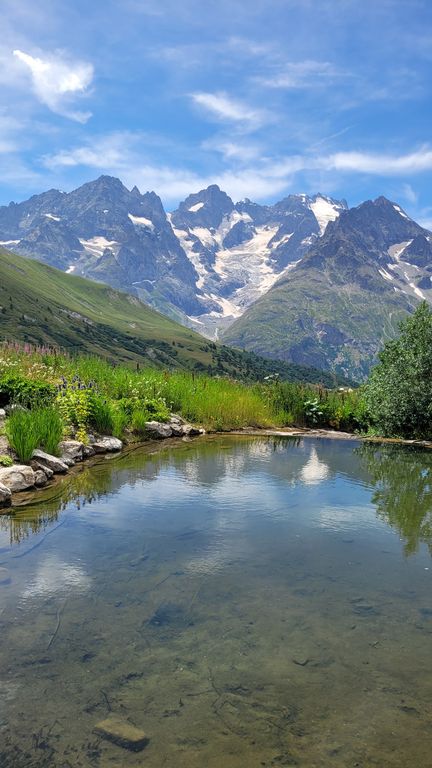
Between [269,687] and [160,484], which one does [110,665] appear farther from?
[160,484]

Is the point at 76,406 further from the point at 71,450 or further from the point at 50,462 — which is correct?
the point at 50,462

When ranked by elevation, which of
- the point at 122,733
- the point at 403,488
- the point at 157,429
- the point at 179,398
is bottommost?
the point at 122,733

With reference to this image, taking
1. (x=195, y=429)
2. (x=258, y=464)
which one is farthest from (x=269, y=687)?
(x=195, y=429)

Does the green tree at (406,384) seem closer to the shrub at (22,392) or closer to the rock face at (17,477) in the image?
the shrub at (22,392)

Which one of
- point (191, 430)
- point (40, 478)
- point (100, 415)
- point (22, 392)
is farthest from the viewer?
point (191, 430)

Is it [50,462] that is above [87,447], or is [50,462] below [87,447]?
below

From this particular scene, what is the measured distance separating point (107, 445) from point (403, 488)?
1021cm

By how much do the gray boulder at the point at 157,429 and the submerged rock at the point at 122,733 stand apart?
18196 mm

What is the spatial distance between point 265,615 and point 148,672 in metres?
1.93

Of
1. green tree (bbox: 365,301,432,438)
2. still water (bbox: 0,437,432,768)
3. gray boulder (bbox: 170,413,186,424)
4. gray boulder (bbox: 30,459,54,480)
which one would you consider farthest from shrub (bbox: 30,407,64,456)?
green tree (bbox: 365,301,432,438)

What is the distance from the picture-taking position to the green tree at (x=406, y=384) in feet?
85.4

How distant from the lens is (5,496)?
39.8 ft

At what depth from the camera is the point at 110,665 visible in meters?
5.96

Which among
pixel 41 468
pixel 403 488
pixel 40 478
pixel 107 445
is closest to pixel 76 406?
pixel 107 445
